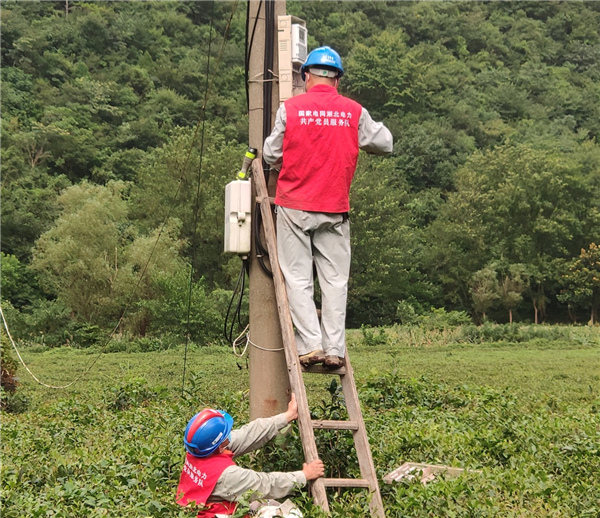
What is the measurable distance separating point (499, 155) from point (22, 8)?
168 feet

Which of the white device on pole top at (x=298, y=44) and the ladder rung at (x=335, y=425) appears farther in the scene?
the white device on pole top at (x=298, y=44)

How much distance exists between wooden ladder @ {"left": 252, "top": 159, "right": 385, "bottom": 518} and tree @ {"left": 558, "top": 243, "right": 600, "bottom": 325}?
4946 centimetres

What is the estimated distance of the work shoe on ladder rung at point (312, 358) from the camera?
597 centimetres

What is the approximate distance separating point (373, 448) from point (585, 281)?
163 ft

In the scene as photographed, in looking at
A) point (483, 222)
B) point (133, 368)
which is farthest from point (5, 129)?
point (133, 368)

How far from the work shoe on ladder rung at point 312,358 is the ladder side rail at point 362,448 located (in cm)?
25

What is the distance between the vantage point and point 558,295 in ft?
186

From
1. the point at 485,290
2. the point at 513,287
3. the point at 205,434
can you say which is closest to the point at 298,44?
the point at 205,434

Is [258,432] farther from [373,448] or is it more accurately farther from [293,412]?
[373,448]

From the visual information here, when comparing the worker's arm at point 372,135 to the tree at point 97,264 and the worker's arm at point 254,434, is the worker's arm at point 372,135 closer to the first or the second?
the worker's arm at point 254,434

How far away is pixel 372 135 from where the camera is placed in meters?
6.31

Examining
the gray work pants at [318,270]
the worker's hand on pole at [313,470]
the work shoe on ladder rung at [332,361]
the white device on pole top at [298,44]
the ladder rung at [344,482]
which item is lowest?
the ladder rung at [344,482]

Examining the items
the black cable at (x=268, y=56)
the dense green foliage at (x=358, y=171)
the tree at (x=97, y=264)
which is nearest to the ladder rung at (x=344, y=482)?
the black cable at (x=268, y=56)

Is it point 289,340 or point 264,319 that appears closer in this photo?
point 289,340
